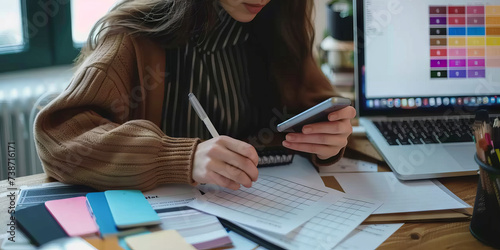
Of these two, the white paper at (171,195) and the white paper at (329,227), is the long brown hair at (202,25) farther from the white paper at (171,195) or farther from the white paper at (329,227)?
the white paper at (329,227)

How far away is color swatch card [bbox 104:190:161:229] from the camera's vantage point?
66cm

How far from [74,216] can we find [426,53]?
77cm

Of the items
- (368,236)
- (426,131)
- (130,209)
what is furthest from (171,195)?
(426,131)

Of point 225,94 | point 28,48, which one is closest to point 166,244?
point 225,94

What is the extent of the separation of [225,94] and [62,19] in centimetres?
88

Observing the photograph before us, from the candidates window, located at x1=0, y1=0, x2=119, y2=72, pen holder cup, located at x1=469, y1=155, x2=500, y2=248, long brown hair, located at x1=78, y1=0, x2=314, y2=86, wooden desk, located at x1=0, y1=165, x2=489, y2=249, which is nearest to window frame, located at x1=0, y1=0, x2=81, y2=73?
window, located at x1=0, y1=0, x2=119, y2=72

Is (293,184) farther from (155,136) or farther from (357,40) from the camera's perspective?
(357,40)

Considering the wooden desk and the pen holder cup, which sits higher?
the pen holder cup

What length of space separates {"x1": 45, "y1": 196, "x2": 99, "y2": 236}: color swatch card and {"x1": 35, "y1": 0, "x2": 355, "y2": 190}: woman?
0.08 m

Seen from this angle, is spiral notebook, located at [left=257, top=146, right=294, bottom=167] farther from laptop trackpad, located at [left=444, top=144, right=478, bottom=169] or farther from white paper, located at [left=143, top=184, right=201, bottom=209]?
laptop trackpad, located at [left=444, top=144, right=478, bottom=169]

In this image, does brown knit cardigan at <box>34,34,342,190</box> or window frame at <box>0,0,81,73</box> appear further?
window frame at <box>0,0,81,73</box>

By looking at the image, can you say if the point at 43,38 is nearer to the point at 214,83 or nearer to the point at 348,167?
the point at 214,83

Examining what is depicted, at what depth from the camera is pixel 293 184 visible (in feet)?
2.75

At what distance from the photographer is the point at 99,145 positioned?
801mm
